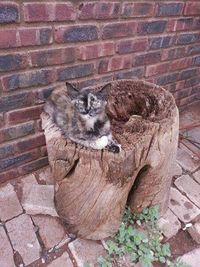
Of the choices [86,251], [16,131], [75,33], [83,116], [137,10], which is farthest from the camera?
[137,10]

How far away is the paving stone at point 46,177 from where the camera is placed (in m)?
1.93

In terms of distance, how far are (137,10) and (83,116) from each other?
36.0 inches

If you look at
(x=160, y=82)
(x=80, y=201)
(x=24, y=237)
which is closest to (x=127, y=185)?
(x=80, y=201)

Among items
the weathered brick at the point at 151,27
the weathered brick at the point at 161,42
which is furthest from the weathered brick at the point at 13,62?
the weathered brick at the point at 161,42

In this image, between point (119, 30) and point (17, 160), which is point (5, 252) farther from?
point (119, 30)

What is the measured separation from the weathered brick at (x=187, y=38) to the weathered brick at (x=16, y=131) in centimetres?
141

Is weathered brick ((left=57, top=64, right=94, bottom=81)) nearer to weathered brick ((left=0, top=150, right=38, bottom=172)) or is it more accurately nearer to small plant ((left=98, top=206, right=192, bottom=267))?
weathered brick ((left=0, top=150, right=38, bottom=172))

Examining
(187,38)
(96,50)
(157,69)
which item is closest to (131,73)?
(157,69)

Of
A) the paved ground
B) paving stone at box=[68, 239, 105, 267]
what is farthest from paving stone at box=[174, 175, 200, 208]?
paving stone at box=[68, 239, 105, 267]

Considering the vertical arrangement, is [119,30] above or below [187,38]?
above

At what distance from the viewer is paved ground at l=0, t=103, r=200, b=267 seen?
4.93 ft

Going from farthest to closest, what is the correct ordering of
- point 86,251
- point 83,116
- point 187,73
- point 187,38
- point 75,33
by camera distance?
1. point 187,73
2. point 187,38
3. point 75,33
4. point 86,251
5. point 83,116

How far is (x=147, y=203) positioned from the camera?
170 cm

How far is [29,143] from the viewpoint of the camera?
1.85 m
